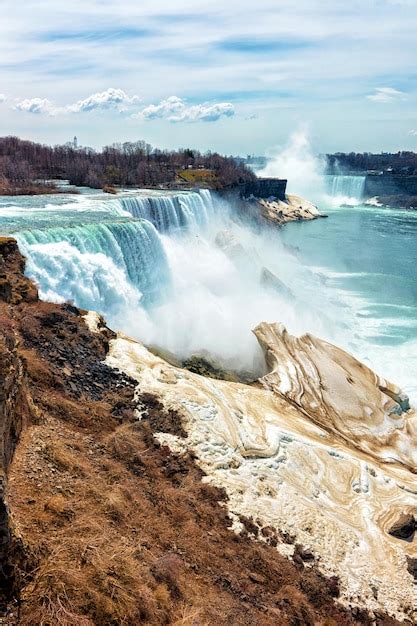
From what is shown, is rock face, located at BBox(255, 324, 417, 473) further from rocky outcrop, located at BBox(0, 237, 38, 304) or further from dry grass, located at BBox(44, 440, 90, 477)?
dry grass, located at BBox(44, 440, 90, 477)

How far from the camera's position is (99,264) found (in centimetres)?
2094

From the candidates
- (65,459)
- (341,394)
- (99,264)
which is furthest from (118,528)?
(99,264)

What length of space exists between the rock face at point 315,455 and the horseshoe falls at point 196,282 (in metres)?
3.48

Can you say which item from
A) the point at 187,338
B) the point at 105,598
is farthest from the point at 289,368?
the point at 105,598

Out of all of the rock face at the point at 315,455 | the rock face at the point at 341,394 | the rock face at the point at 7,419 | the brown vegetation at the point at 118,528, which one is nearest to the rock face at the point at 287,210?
the rock face at the point at 341,394

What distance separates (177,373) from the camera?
14.3 metres

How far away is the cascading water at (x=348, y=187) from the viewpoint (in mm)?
113250

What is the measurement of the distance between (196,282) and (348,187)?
316 feet

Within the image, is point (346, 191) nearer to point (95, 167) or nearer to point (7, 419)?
point (95, 167)

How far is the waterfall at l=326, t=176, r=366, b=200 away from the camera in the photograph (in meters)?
113

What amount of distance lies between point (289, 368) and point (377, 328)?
12.7m

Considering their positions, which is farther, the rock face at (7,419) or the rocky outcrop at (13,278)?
the rocky outcrop at (13,278)

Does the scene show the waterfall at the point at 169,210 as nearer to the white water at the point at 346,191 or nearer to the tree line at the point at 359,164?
the white water at the point at 346,191

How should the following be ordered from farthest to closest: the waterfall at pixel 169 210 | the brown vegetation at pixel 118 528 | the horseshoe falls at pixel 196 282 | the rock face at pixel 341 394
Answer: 1. the waterfall at pixel 169 210
2. the horseshoe falls at pixel 196 282
3. the rock face at pixel 341 394
4. the brown vegetation at pixel 118 528
